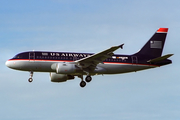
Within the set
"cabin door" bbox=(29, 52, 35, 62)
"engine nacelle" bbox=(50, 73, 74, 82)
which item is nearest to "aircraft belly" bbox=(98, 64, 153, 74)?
"engine nacelle" bbox=(50, 73, 74, 82)

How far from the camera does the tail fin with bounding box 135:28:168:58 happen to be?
2022 inches

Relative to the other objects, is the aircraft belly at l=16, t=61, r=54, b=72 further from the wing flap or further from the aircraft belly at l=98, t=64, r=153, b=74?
the aircraft belly at l=98, t=64, r=153, b=74

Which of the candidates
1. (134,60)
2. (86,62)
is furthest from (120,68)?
(86,62)

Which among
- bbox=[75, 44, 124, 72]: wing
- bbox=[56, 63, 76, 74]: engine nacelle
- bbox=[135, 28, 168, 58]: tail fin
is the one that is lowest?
bbox=[56, 63, 76, 74]: engine nacelle

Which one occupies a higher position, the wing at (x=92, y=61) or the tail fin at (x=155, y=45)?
the tail fin at (x=155, y=45)

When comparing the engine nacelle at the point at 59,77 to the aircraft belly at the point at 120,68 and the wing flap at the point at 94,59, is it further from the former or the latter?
the aircraft belly at the point at 120,68

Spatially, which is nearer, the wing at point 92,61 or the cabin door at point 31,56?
the wing at point 92,61

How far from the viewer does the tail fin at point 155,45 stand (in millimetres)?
51347

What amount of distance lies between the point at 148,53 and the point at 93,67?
930cm

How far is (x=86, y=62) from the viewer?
4559 cm

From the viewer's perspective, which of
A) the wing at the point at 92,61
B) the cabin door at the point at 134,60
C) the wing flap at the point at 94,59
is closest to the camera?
the wing flap at the point at 94,59

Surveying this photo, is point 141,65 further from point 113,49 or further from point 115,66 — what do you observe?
point 113,49

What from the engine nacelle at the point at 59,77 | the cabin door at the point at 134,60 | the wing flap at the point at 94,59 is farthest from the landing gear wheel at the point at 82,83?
the cabin door at the point at 134,60

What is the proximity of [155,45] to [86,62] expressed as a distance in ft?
40.1
